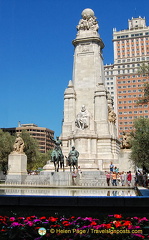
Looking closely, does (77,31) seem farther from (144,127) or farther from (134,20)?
(134,20)

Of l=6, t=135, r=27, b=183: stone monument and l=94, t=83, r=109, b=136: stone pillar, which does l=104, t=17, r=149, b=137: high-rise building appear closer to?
l=94, t=83, r=109, b=136: stone pillar

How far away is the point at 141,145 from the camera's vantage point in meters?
29.9

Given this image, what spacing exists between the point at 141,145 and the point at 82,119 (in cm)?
997

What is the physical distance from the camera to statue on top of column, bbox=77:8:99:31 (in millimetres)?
43097

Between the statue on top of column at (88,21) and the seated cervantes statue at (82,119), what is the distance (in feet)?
44.5

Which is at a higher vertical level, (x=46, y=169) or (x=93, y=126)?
(x=93, y=126)

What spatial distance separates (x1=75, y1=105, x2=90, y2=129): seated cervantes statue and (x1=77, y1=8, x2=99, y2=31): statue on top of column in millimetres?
13577

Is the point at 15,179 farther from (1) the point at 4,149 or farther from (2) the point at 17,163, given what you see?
(1) the point at 4,149

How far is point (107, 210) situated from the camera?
8633mm

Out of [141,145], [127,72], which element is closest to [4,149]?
[141,145]

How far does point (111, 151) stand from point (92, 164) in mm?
4404

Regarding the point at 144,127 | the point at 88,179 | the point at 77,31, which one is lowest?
the point at 88,179

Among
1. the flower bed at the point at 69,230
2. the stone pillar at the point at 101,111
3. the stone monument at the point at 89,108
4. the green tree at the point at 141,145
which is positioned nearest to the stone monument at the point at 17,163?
the stone monument at the point at 89,108

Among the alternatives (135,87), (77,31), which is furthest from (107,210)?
(135,87)
